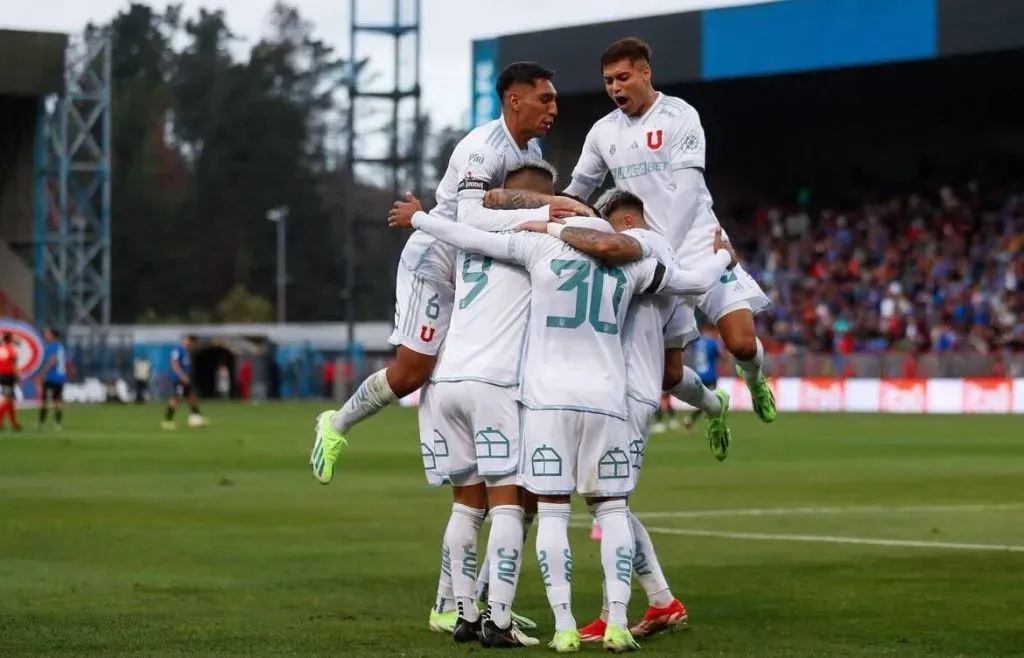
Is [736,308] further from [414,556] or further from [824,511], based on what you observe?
[824,511]

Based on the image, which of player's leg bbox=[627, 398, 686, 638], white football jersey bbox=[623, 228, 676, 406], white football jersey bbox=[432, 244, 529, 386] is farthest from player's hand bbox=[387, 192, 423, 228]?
player's leg bbox=[627, 398, 686, 638]

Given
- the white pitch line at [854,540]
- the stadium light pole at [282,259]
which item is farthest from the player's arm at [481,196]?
the stadium light pole at [282,259]

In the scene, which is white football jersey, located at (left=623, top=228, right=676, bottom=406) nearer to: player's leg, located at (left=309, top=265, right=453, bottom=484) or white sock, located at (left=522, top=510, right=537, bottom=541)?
white sock, located at (left=522, top=510, right=537, bottom=541)

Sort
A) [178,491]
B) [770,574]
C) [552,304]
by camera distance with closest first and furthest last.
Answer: [552,304] < [770,574] < [178,491]

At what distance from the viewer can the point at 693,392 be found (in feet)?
35.9

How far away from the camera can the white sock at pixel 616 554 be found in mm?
8906

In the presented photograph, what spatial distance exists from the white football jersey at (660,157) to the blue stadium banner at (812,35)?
4014cm

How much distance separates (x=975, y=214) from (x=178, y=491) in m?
37.8

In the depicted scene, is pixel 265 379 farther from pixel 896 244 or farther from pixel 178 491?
pixel 178 491

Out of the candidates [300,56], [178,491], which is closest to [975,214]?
[178,491]

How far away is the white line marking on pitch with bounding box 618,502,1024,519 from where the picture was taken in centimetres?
1683

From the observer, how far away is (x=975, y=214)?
54.1 m

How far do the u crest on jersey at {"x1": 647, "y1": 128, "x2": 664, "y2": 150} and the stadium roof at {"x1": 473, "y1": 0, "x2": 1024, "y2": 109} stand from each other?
3880cm

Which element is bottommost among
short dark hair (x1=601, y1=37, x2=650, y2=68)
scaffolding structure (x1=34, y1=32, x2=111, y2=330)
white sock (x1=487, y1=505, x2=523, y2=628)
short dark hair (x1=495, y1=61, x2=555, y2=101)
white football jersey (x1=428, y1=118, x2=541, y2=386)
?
white sock (x1=487, y1=505, x2=523, y2=628)
